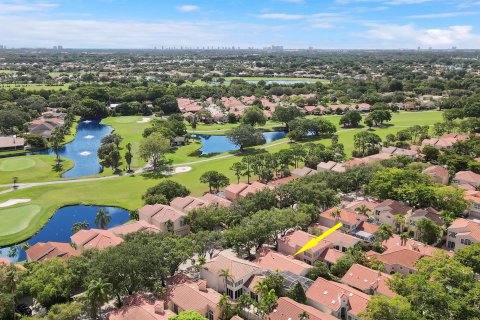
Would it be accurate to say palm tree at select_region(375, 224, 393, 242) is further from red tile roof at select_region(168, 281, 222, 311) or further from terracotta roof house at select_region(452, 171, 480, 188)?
terracotta roof house at select_region(452, 171, 480, 188)

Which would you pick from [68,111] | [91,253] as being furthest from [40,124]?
[91,253]

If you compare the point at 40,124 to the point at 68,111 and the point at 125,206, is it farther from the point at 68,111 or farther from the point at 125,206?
the point at 125,206

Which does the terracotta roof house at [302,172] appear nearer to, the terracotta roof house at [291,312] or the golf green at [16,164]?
the terracotta roof house at [291,312]

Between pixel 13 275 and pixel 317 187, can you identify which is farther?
pixel 317 187

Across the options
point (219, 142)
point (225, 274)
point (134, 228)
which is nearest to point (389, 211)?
point (225, 274)

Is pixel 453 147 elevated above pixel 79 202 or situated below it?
above

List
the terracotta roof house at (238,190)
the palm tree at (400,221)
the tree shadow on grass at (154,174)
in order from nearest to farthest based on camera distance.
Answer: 1. the palm tree at (400,221)
2. the terracotta roof house at (238,190)
3. the tree shadow on grass at (154,174)

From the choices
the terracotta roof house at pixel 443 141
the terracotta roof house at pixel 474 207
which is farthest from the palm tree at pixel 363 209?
the terracotta roof house at pixel 443 141

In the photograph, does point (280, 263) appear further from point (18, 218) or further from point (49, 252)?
point (18, 218)
